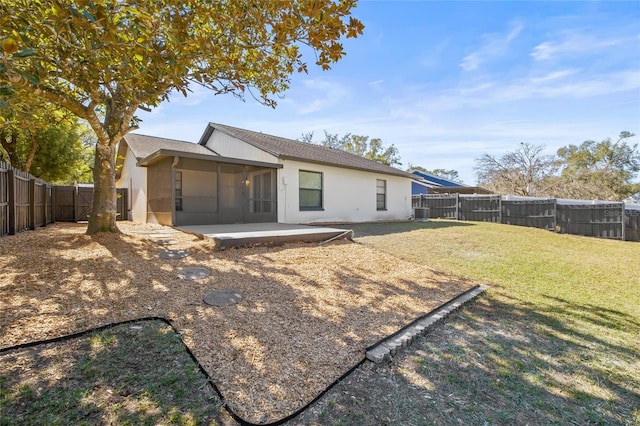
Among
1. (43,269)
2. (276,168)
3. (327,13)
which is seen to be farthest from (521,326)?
(276,168)

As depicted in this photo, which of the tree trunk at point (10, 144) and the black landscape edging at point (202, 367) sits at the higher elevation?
the tree trunk at point (10, 144)

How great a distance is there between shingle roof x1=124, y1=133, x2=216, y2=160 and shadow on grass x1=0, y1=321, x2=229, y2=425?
11.6 meters

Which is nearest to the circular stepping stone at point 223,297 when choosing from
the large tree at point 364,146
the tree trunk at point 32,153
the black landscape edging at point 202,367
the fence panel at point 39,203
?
the black landscape edging at point 202,367

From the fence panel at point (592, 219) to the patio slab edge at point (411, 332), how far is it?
13630 mm

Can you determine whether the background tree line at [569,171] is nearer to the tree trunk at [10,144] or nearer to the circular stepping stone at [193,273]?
the circular stepping stone at [193,273]

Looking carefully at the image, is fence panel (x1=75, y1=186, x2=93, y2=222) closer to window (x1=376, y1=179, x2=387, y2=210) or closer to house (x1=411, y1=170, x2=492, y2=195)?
window (x1=376, y1=179, x2=387, y2=210)

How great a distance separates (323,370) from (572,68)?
12.2 meters

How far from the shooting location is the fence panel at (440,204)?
18.0 m

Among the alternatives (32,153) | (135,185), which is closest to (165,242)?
(135,185)

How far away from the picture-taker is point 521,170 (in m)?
25.2

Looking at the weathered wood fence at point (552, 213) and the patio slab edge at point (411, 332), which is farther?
the weathered wood fence at point (552, 213)

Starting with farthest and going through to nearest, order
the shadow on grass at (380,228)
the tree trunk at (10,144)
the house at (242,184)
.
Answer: the tree trunk at (10,144)
the shadow on grass at (380,228)
the house at (242,184)

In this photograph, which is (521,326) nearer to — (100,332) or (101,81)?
(100,332)

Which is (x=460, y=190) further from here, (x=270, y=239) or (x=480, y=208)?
(x=270, y=239)
